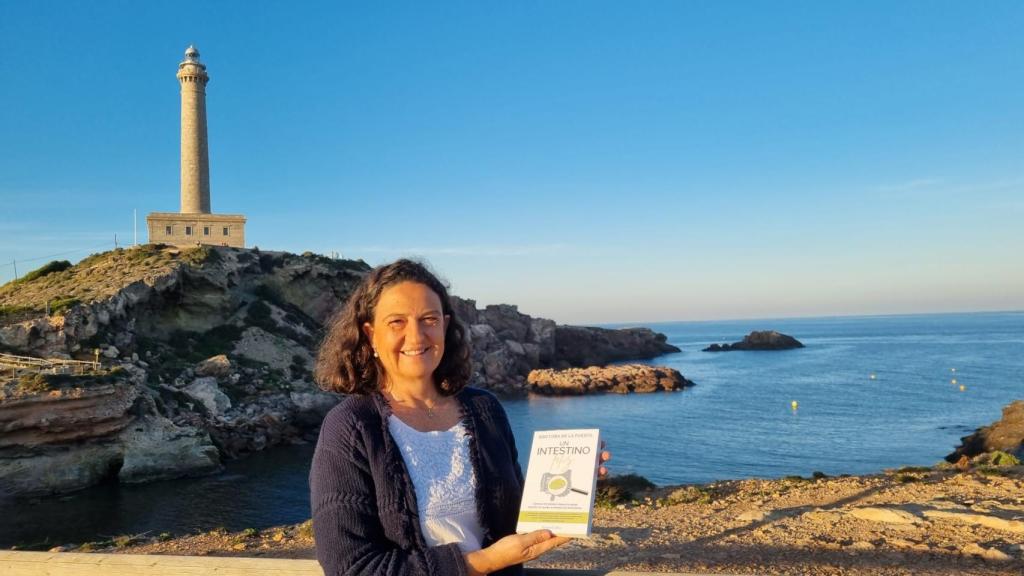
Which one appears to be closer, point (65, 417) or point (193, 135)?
point (65, 417)

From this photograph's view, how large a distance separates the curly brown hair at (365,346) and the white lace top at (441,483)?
0.99ft

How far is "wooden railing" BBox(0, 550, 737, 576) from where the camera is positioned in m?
2.90

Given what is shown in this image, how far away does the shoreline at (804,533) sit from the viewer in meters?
8.50

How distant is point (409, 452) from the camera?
2.53 m

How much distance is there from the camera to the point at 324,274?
5388 centimetres

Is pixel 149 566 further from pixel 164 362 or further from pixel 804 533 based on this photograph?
pixel 164 362

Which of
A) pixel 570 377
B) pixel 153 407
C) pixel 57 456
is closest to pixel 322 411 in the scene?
pixel 153 407

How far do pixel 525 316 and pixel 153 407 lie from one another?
54256 mm

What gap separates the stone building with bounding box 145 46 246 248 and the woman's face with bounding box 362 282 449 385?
176 feet

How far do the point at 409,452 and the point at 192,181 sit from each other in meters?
55.0

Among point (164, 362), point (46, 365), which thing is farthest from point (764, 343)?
point (46, 365)

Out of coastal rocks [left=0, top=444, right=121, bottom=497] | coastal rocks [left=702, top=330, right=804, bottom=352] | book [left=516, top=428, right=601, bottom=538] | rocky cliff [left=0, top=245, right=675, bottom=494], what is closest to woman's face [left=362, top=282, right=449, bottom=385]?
book [left=516, top=428, right=601, bottom=538]

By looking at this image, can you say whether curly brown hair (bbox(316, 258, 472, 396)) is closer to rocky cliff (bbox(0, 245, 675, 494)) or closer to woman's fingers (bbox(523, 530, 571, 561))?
woman's fingers (bbox(523, 530, 571, 561))

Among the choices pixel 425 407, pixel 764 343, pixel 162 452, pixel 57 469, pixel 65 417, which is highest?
pixel 425 407
